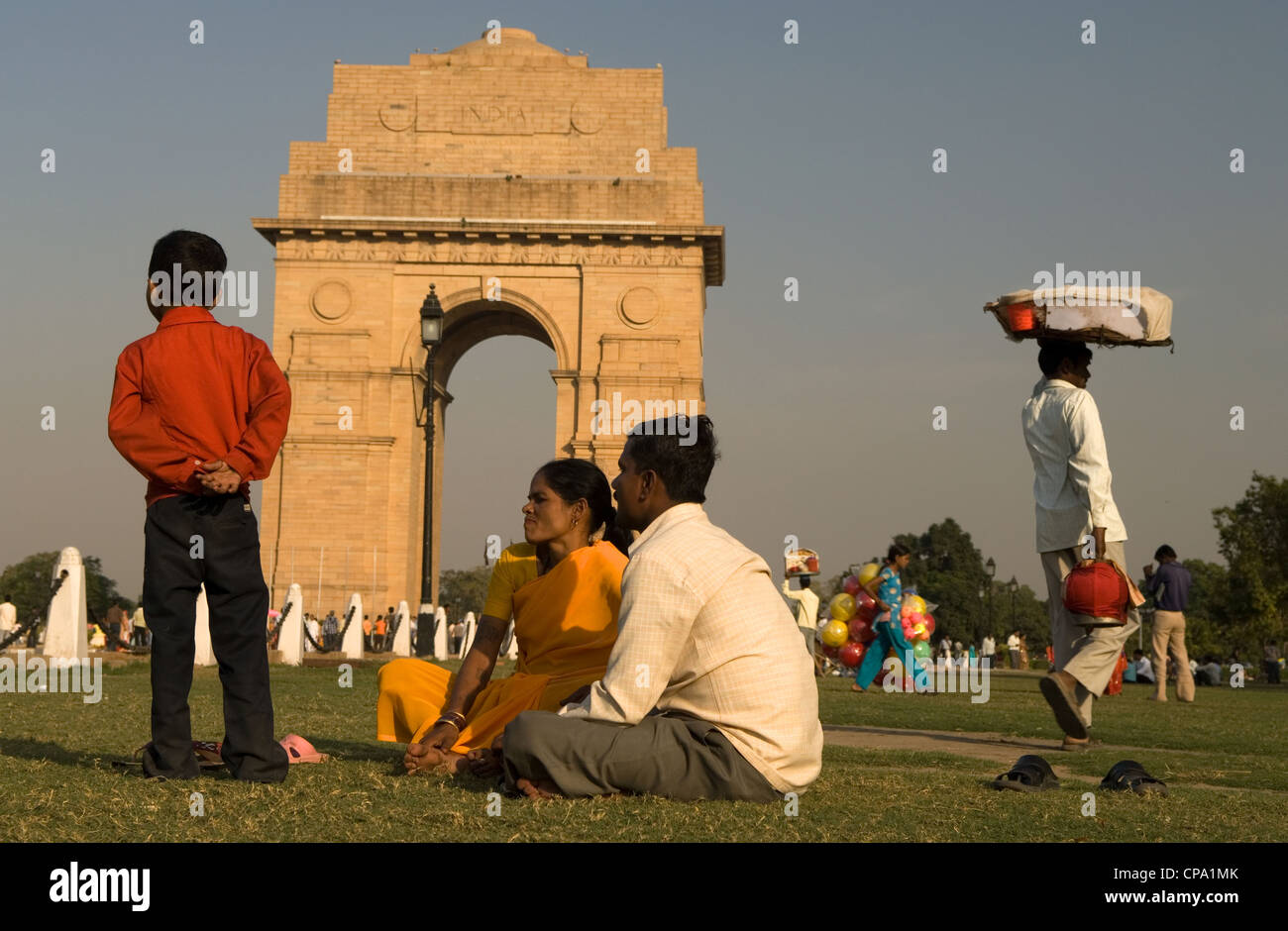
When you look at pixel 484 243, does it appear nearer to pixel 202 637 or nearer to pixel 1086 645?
pixel 202 637

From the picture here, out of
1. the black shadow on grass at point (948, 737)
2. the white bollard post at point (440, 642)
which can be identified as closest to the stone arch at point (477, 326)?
the white bollard post at point (440, 642)

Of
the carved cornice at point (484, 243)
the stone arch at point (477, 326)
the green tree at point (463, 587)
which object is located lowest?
the green tree at point (463, 587)

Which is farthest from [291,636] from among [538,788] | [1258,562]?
[1258,562]

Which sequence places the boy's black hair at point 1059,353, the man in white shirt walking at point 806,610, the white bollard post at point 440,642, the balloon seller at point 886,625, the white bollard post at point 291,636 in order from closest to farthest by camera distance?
the boy's black hair at point 1059,353, the balloon seller at point 886,625, the white bollard post at point 291,636, the man in white shirt walking at point 806,610, the white bollard post at point 440,642

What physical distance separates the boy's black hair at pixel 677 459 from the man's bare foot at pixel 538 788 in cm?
95

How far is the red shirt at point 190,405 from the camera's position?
4.95 meters

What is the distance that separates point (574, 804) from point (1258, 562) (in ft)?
149

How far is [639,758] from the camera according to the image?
14.4 feet

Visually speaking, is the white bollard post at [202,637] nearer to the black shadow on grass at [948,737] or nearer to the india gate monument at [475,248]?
the black shadow on grass at [948,737]

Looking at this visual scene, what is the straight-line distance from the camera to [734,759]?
4.39 metres

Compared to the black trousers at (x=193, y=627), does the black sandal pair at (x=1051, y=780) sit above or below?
below

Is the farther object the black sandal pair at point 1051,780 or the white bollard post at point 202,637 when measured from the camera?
the white bollard post at point 202,637
